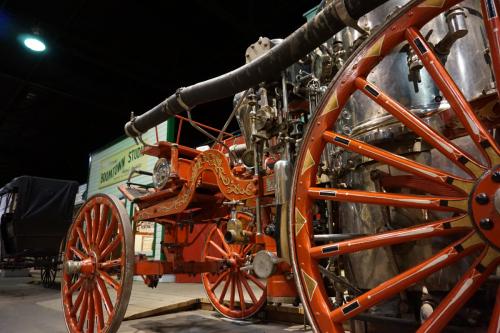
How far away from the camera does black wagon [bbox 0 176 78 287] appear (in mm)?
6594

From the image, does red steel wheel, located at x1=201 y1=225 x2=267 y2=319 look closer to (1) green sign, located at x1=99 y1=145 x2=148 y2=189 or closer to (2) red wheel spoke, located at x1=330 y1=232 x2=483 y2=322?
(2) red wheel spoke, located at x1=330 y1=232 x2=483 y2=322

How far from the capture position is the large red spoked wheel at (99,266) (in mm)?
2365

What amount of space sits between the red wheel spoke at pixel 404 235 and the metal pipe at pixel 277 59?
84cm

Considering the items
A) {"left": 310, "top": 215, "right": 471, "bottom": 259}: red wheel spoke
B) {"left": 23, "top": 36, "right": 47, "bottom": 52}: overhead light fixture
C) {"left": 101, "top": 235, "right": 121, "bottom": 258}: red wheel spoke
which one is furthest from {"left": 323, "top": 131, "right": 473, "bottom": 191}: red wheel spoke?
{"left": 23, "top": 36, "right": 47, "bottom": 52}: overhead light fixture

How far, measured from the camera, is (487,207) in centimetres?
98

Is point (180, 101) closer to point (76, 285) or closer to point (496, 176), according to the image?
point (76, 285)

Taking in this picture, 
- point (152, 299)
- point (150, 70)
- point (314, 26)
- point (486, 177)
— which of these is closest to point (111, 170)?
point (150, 70)

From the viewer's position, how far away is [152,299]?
166 inches

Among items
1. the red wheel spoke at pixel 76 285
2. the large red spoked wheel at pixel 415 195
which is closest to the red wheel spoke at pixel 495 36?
the large red spoked wheel at pixel 415 195

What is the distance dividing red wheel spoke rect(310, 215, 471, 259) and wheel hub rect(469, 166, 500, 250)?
0.12 feet

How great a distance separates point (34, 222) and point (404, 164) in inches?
286

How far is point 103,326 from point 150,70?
6.62 meters

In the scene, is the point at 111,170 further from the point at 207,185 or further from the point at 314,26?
the point at 314,26

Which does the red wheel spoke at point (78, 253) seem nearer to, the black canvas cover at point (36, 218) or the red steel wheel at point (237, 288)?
the red steel wheel at point (237, 288)
